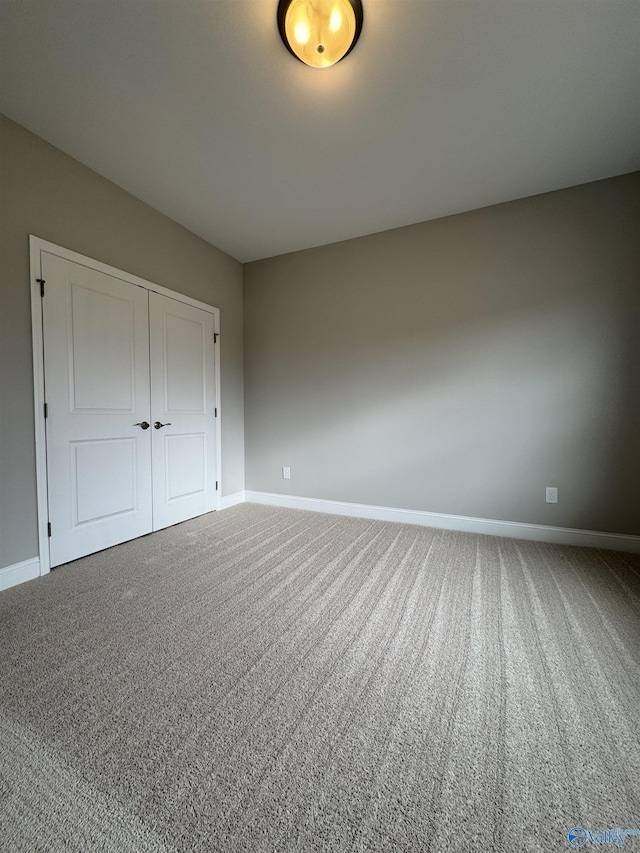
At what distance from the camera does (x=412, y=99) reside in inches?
69.1

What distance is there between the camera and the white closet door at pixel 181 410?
2806mm

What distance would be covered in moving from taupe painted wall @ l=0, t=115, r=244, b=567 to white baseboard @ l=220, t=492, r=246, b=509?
1.67 m

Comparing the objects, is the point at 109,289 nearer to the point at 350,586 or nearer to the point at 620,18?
the point at 350,586

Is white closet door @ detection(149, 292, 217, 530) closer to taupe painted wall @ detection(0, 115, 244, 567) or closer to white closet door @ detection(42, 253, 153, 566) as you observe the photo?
white closet door @ detection(42, 253, 153, 566)

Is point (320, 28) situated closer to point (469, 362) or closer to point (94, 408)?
point (469, 362)

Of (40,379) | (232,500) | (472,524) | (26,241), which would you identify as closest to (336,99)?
(26,241)

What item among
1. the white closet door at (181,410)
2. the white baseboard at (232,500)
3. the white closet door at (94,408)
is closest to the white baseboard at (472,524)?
the white baseboard at (232,500)

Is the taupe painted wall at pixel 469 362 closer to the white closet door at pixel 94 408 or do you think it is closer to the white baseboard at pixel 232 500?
the white baseboard at pixel 232 500

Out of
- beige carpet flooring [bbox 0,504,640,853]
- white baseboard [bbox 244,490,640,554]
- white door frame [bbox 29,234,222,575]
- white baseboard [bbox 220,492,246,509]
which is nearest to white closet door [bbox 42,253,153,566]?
white door frame [bbox 29,234,222,575]

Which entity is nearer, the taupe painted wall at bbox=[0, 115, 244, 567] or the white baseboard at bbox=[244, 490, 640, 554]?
the taupe painted wall at bbox=[0, 115, 244, 567]

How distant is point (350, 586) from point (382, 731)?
88cm

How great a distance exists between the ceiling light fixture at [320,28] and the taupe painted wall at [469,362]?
5.53 ft

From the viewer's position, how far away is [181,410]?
303 centimetres

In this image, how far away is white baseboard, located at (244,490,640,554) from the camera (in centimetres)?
245
